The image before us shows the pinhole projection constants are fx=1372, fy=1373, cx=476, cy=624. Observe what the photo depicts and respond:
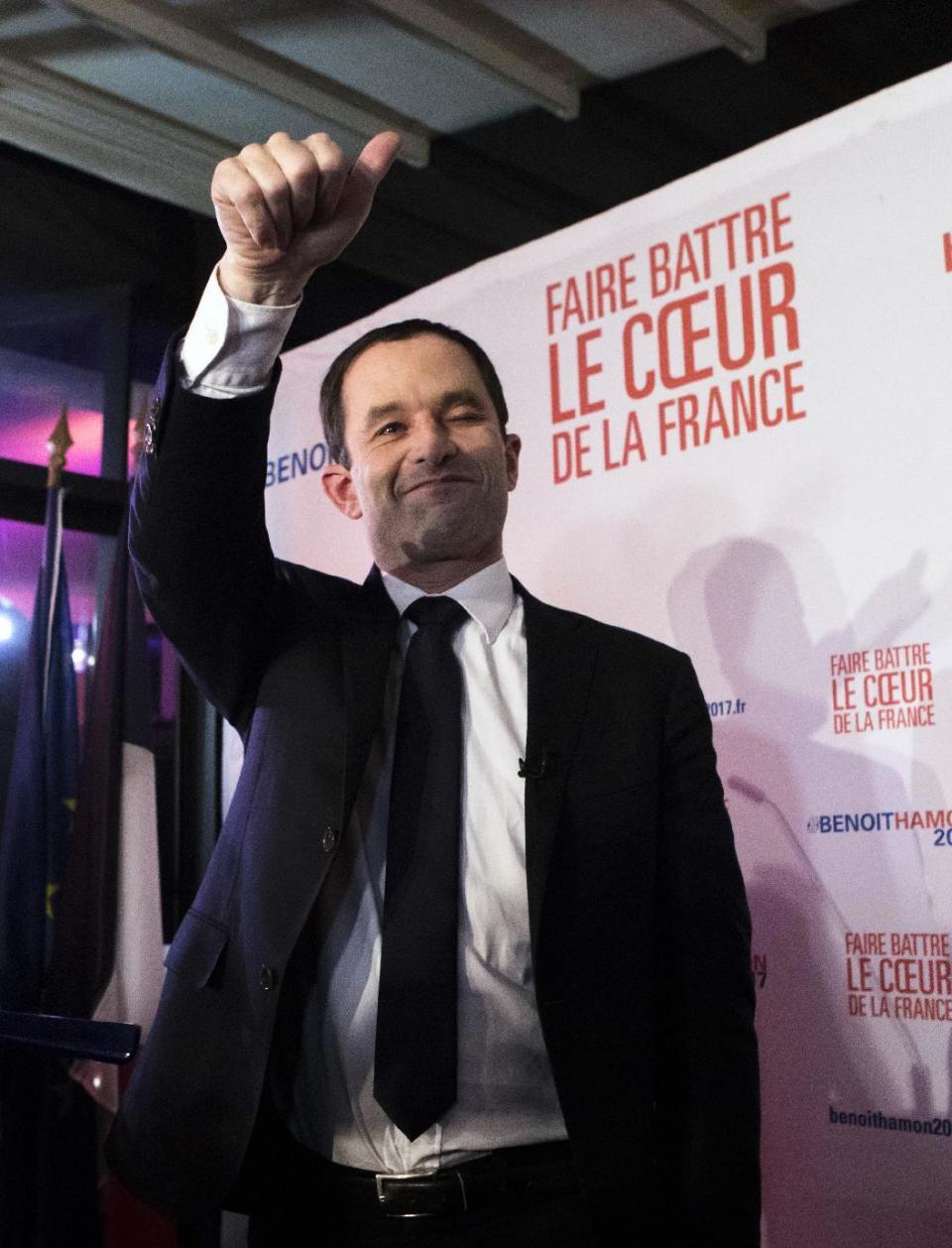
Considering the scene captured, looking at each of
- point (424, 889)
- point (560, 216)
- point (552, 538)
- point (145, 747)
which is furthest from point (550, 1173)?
point (560, 216)

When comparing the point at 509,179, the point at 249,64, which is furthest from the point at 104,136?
the point at 509,179

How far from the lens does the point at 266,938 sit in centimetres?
141

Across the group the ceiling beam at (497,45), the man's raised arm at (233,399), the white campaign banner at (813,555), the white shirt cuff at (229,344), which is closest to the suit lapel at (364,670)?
the man's raised arm at (233,399)

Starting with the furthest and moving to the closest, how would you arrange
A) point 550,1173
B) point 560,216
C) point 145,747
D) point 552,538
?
point 560,216
point 145,747
point 552,538
point 550,1173

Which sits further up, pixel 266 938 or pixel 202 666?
pixel 202 666

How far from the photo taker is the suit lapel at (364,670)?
1.47 meters

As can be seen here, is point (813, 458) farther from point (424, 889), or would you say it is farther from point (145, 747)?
point (145, 747)

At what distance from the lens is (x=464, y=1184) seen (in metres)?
1.38

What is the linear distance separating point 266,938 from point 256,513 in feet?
1.45

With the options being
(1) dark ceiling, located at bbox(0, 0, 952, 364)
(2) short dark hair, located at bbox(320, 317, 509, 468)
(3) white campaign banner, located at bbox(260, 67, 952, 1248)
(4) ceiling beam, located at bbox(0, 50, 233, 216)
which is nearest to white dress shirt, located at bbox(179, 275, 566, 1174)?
(2) short dark hair, located at bbox(320, 317, 509, 468)

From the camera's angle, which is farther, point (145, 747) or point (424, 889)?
point (145, 747)

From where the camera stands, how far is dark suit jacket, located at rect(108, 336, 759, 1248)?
1.39m

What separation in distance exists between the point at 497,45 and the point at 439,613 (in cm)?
236

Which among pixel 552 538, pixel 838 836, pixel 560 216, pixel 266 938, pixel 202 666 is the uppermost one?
pixel 560 216
